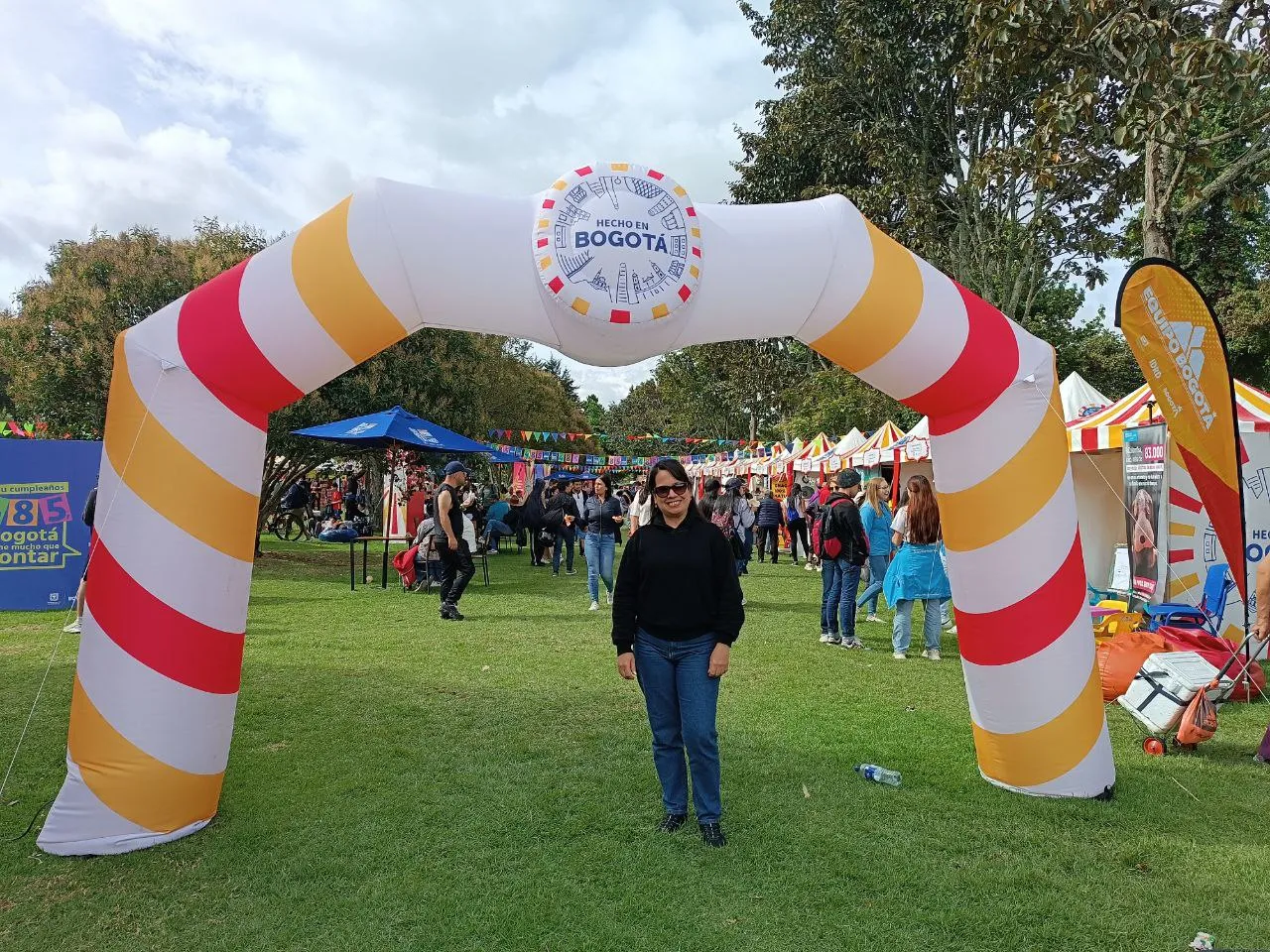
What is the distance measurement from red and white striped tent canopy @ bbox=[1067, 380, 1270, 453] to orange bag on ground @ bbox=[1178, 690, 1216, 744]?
343 cm

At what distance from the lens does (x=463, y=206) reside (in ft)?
12.0

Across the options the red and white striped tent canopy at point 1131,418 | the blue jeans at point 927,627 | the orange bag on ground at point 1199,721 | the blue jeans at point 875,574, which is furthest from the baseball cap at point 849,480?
the orange bag on ground at point 1199,721

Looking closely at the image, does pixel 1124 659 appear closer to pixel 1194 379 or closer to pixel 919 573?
pixel 919 573

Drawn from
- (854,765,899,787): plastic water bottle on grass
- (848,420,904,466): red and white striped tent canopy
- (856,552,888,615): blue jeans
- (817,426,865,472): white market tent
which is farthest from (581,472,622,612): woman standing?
(817,426,865,472): white market tent

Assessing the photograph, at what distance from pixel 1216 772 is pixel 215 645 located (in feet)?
17.3

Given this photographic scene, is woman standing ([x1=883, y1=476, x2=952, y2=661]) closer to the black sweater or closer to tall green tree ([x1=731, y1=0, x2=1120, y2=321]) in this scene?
the black sweater

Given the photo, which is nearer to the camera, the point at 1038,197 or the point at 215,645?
the point at 215,645

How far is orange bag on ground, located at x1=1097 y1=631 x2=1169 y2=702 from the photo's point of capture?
598 centimetres

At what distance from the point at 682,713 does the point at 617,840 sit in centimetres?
63

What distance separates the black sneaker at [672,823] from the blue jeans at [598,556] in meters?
5.73

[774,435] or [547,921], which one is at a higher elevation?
[774,435]

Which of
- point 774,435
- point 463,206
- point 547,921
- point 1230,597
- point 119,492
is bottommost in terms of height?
point 547,921

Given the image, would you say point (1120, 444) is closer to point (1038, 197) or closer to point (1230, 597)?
point (1230, 597)

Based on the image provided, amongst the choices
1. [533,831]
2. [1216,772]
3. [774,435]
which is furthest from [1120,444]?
[774,435]
